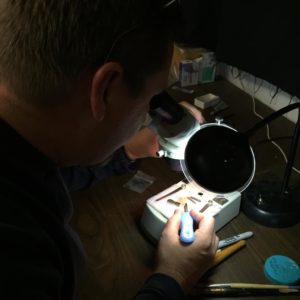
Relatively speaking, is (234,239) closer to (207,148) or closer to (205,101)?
(207,148)

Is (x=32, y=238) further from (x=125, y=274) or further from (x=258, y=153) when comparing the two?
(x=258, y=153)

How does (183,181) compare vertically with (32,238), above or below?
below

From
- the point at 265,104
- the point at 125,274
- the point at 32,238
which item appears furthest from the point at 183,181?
the point at 265,104

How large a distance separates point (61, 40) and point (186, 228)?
572 millimetres

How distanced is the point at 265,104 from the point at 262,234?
0.82m

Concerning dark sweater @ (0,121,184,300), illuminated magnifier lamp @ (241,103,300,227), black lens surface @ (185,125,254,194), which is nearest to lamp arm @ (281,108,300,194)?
illuminated magnifier lamp @ (241,103,300,227)

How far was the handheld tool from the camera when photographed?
93 cm

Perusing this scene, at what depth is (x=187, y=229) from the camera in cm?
95

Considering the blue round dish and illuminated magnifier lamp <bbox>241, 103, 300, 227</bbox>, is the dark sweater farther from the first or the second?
illuminated magnifier lamp <bbox>241, 103, 300, 227</bbox>

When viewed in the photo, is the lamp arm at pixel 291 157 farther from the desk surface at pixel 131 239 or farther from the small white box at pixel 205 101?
the small white box at pixel 205 101

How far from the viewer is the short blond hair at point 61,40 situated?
1.84 ft

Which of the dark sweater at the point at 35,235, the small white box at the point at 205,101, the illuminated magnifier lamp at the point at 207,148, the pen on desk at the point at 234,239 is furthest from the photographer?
the small white box at the point at 205,101

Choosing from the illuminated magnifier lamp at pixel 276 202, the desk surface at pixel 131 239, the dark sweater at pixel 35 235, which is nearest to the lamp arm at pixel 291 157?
the illuminated magnifier lamp at pixel 276 202

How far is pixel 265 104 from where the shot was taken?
1.72m
